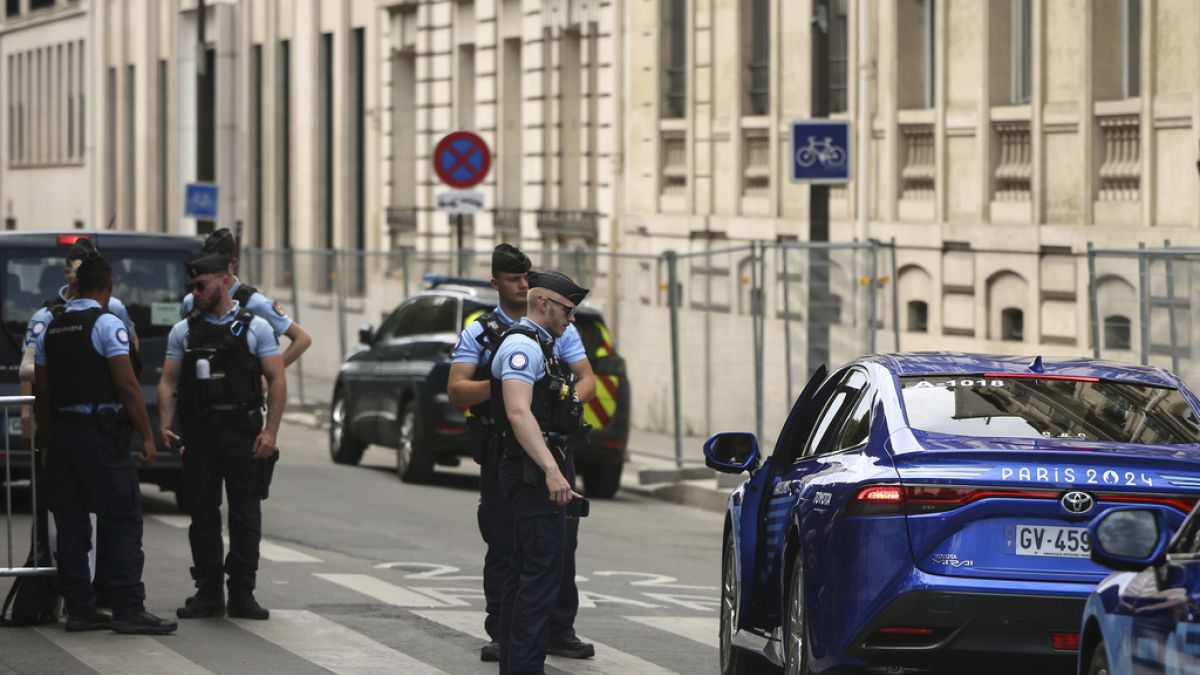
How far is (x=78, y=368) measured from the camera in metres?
11.5

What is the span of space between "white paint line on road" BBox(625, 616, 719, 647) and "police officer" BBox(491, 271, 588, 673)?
1.93 metres

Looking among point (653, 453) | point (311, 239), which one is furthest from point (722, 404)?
point (311, 239)

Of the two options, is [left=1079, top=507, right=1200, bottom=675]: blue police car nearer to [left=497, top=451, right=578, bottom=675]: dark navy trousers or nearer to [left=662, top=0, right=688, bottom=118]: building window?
[left=497, top=451, right=578, bottom=675]: dark navy trousers

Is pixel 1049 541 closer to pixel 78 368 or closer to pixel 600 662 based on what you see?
pixel 600 662

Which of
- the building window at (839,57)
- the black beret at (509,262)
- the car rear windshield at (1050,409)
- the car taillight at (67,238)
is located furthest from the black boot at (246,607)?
the building window at (839,57)

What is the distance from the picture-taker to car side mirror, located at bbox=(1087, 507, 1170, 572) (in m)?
6.49

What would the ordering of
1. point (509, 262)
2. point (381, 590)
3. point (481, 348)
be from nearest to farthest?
point (481, 348)
point (509, 262)
point (381, 590)

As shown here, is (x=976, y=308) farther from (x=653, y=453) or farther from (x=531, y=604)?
(x=531, y=604)

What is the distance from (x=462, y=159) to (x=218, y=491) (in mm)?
15159

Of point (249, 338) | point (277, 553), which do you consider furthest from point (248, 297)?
point (249, 338)

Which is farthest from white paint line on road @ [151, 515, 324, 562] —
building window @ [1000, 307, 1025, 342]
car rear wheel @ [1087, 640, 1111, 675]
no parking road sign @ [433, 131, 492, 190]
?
no parking road sign @ [433, 131, 492, 190]

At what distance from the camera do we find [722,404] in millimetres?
22328

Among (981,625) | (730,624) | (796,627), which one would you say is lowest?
(730,624)

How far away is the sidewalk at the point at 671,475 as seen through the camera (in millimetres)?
21141
